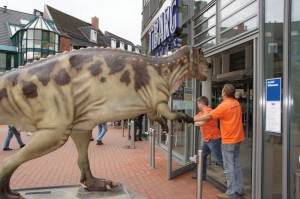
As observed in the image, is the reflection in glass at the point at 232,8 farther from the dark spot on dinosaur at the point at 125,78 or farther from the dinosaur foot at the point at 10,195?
the dinosaur foot at the point at 10,195

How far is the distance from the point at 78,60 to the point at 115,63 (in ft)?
1.35

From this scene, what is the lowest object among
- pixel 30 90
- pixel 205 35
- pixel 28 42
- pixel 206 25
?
pixel 30 90

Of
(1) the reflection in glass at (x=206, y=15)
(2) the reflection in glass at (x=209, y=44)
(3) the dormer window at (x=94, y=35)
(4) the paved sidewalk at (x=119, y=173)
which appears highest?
(3) the dormer window at (x=94, y=35)

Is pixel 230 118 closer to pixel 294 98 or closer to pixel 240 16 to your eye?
pixel 294 98

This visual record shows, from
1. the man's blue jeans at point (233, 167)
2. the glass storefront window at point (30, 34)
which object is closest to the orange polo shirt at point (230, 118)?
the man's blue jeans at point (233, 167)

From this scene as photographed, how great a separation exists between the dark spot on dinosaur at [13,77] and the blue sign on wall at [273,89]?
121 inches

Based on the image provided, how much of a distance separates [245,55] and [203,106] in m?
3.48

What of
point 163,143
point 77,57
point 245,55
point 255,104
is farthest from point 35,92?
point 163,143

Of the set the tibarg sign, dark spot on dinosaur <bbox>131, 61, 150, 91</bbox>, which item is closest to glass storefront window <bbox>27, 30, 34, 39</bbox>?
the tibarg sign

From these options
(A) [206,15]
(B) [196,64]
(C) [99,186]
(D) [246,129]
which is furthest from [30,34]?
(B) [196,64]

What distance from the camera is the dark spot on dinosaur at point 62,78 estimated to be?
11.6 feet

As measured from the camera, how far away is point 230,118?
15.8ft

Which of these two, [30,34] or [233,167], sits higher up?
[30,34]

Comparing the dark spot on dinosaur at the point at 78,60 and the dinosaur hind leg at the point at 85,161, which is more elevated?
the dark spot on dinosaur at the point at 78,60
